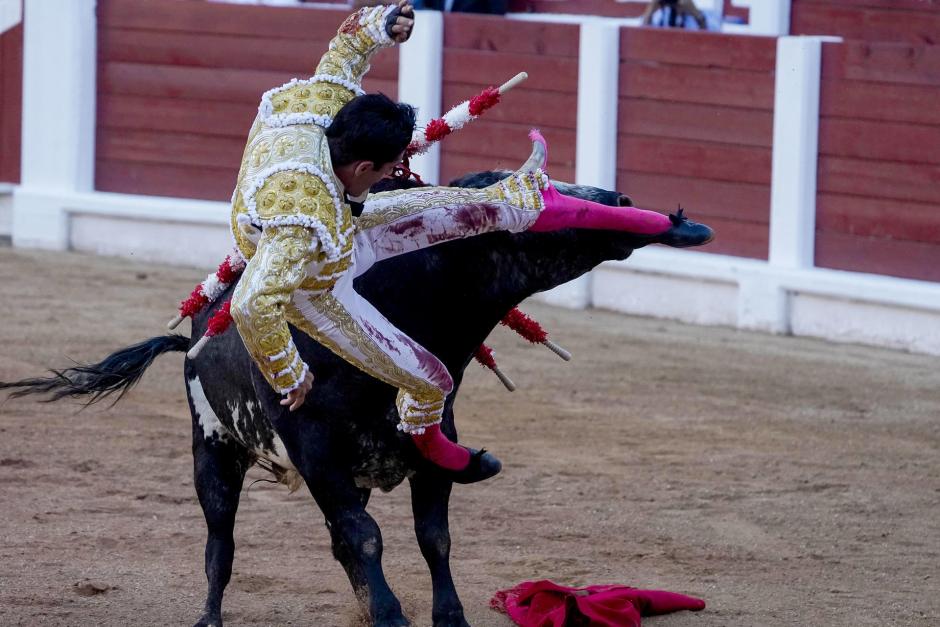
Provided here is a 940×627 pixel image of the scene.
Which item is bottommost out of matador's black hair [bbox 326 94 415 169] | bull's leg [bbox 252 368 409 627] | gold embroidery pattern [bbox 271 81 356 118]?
bull's leg [bbox 252 368 409 627]

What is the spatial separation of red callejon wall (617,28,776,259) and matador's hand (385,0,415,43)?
4.93 m

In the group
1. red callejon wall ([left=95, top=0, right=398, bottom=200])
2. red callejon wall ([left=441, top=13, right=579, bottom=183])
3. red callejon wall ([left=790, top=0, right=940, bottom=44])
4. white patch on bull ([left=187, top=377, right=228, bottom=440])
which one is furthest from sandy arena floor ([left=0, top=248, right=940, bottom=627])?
red callejon wall ([left=790, top=0, right=940, bottom=44])

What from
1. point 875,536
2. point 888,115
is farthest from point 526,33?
point 875,536

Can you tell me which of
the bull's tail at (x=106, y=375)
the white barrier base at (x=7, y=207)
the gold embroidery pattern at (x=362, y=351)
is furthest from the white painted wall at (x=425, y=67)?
the gold embroidery pattern at (x=362, y=351)

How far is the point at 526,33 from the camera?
9172 mm

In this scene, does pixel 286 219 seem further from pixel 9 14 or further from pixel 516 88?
pixel 9 14

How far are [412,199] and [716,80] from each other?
5.30 metres

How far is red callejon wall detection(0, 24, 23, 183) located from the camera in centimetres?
1053

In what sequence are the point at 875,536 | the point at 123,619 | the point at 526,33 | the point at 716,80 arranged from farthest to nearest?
the point at 526,33, the point at 716,80, the point at 875,536, the point at 123,619

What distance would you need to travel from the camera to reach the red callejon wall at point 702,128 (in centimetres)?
848

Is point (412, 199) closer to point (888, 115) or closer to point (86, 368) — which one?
point (86, 368)

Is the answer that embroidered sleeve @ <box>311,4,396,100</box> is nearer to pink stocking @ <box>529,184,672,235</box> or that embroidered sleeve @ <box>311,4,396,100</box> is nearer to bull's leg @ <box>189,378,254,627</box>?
pink stocking @ <box>529,184,672,235</box>

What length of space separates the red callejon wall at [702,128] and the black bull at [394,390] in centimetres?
499

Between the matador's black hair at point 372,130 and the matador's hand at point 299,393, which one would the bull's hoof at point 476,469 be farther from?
the matador's black hair at point 372,130
